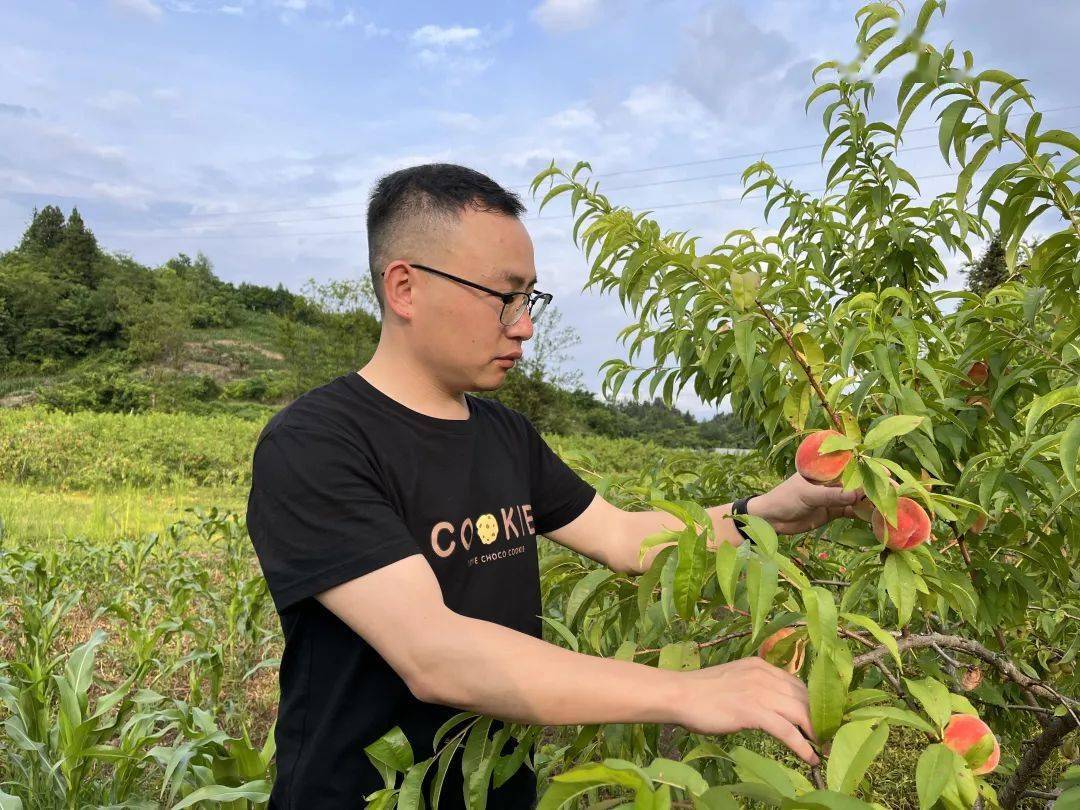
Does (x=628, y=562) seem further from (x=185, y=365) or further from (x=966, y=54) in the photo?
(x=185, y=365)

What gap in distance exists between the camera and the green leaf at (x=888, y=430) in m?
0.84

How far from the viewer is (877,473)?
84cm

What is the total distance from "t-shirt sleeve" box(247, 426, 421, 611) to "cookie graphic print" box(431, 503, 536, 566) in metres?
0.15

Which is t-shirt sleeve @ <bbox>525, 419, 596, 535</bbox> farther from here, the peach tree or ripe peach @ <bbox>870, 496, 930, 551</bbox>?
ripe peach @ <bbox>870, 496, 930, 551</bbox>

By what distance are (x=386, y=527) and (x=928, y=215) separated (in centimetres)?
155

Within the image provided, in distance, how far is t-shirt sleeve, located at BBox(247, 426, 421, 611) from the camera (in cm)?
100

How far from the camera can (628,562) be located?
1446 millimetres

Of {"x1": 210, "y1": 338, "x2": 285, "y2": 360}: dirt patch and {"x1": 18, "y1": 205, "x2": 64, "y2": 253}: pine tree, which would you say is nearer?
{"x1": 210, "y1": 338, "x2": 285, "y2": 360}: dirt patch

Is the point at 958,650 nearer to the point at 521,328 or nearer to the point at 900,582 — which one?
the point at 900,582

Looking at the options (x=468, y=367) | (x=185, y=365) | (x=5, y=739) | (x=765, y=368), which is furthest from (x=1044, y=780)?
(x=185, y=365)

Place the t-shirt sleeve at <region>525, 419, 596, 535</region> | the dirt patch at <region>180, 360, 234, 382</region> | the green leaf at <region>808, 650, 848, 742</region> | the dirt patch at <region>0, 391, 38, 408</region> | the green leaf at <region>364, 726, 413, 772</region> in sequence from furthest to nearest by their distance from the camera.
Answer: the dirt patch at <region>180, 360, 234, 382</region>, the dirt patch at <region>0, 391, 38, 408</region>, the t-shirt sleeve at <region>525, 419, 596, 535</region>, the green leaf at <region>364, 726, 413, 772</region>, the green leaf at <region>808, 650, 848, 742</region>

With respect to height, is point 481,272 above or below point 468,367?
above

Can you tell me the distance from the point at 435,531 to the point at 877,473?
685 mm

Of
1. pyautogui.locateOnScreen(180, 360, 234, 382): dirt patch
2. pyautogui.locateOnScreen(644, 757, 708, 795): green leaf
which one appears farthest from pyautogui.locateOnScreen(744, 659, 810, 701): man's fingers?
pyautogui.locateOnScreen(180, 360, 234, 382): dirt patch
